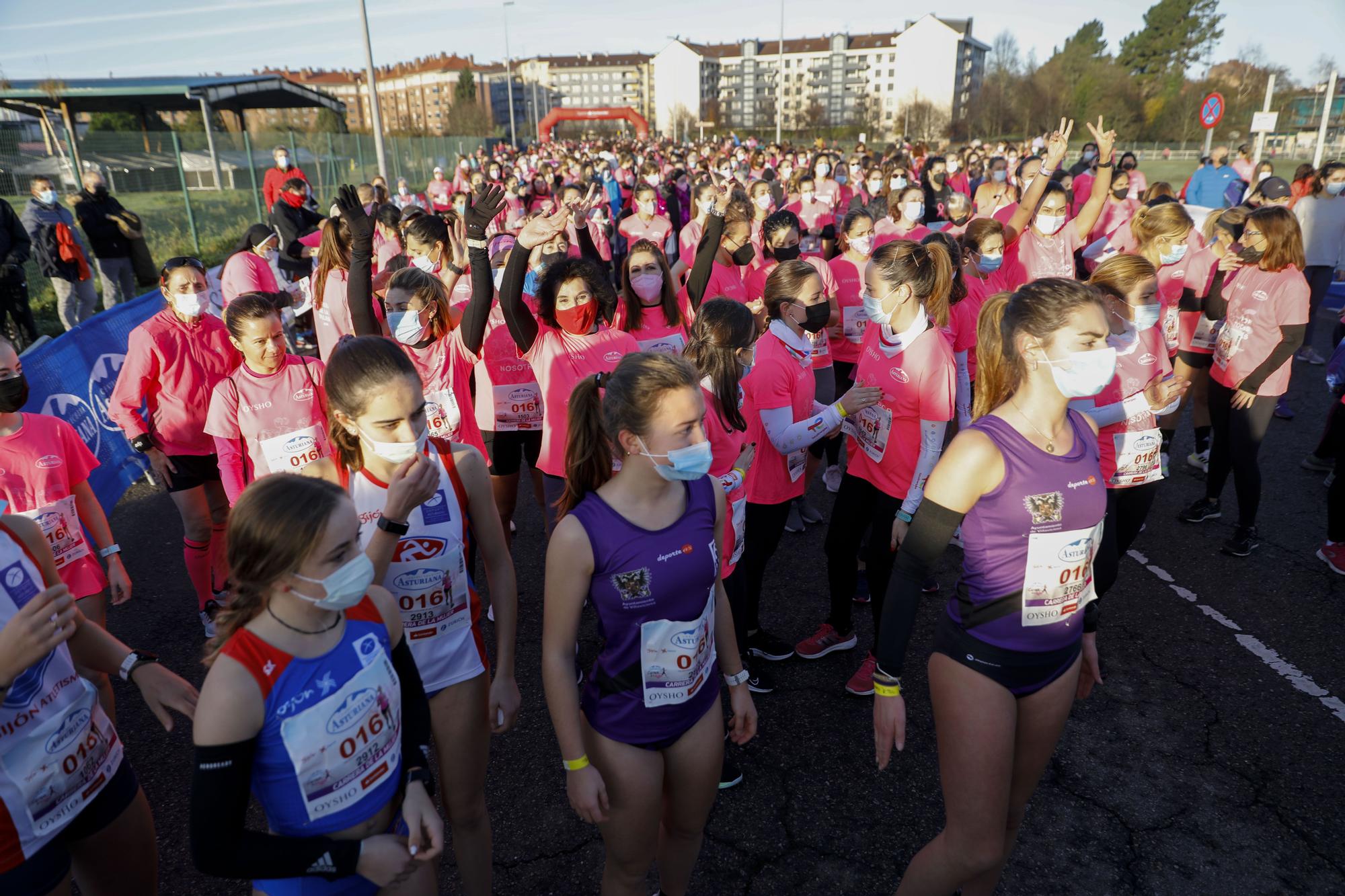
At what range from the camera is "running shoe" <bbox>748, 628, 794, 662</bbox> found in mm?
4508

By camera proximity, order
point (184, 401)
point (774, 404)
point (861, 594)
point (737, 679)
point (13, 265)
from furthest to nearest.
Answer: point (13, 265), point (861, 594), point (184, 401), point (774, 404), point (737, 679)

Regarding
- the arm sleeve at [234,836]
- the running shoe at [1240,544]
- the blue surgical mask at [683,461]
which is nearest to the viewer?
the arm sleeve at [234,836]

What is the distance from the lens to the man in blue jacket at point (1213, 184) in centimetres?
1368

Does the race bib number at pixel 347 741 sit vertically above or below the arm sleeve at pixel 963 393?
above

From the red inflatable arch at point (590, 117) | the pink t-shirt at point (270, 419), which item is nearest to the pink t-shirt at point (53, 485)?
the pink t-shirt at point (270, 419)

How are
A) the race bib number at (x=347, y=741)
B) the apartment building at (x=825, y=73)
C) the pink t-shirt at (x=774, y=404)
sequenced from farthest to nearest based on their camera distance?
the apartment building at (x=825, y=73), the pink t-shirt at (x=774, y=404), the race bib number at (x=347, y=741)

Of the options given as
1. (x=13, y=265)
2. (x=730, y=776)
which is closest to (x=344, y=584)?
(x=730, y=776)

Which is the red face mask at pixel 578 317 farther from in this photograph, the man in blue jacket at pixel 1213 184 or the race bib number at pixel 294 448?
the man in blue jacket at pixel 1213 184

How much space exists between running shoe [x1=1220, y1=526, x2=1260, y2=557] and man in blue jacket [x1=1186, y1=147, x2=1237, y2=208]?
10.6 meters

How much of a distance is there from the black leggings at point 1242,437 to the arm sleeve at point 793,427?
333cm

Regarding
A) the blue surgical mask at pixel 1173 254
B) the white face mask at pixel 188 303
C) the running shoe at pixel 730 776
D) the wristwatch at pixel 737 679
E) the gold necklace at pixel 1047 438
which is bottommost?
the running shoe at pixel 730 776

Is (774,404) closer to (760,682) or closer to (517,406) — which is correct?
(760,682)

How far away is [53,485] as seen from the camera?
3461mm

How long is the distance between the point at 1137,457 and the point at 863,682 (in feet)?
5.85
